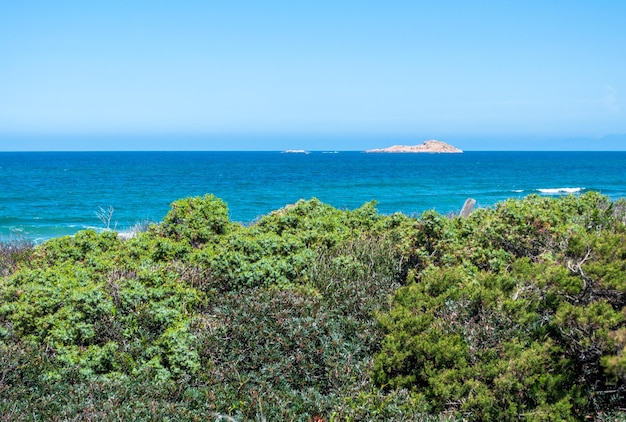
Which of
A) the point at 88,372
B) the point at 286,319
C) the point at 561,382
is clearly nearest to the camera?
the point at 561,382

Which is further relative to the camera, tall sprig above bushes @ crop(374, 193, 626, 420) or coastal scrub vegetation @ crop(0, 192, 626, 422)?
coastal scrub vegetation @ crop(0, 192, 626, 422)

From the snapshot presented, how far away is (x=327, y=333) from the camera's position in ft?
19.8

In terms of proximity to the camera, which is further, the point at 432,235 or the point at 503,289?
the point at 432,235

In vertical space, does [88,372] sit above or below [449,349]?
below

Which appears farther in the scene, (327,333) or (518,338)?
(327,333)

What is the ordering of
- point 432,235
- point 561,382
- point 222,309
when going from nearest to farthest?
1. point 561,382
2. point 222,309
3. point 432,235

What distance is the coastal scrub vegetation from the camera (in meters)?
4.85

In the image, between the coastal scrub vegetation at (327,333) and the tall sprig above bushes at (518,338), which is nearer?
the tall sprig above bushes at (518,338)

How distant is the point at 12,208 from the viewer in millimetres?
38500

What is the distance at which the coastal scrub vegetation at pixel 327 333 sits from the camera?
4852 millimetres

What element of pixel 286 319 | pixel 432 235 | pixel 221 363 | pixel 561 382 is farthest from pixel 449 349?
pixel 432 235

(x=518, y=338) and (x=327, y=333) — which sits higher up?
(x=518, y=338)

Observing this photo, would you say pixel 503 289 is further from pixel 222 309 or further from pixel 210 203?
pixel 210 203

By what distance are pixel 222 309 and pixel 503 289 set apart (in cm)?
330
